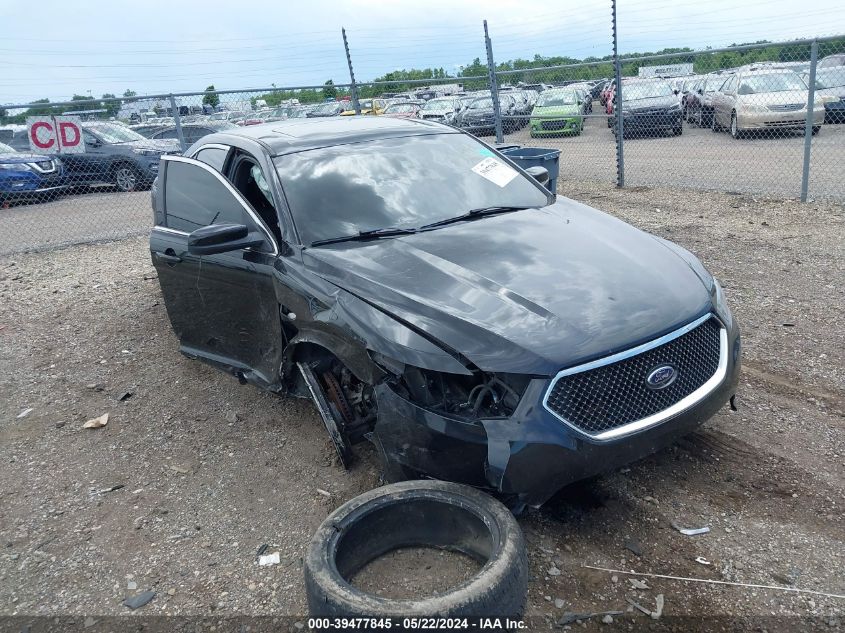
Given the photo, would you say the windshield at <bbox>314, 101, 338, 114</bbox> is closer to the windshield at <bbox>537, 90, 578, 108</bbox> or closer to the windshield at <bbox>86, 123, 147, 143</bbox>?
the windshield at <bbox>86, 123, 147, 143</bbox>

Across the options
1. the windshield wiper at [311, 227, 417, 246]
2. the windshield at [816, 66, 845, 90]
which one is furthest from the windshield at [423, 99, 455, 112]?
the windshield wiper at [311, 227, 417, 246]

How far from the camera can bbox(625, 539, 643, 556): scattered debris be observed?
290cm

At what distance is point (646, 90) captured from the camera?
1558 centimetres

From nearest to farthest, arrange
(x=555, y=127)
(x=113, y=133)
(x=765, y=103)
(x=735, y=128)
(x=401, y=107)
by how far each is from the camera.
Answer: (x=765, y=103)
(x=735, y=128)
(x=555, y=127)
(x=113, y=133)
(x=401, y=107)

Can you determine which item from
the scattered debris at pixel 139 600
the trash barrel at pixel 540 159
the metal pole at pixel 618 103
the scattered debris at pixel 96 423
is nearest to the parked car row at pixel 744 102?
the metal pole at pixel 618 103

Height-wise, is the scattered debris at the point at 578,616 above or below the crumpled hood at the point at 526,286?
below

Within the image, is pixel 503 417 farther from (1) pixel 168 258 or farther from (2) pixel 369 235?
(1) pixel 168 258

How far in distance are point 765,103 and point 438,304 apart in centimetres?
1255

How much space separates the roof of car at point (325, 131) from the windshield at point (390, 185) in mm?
80

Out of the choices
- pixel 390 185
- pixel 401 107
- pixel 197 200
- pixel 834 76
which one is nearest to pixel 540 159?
pixel 390 185

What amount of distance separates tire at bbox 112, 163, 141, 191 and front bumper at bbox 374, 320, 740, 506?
13930 millimetres

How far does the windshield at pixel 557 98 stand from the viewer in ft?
52.5

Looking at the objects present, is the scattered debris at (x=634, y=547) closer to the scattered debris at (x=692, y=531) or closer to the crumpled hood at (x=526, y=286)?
the scattered debris at (x=692, y=531)

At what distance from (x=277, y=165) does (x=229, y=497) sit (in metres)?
1.84
